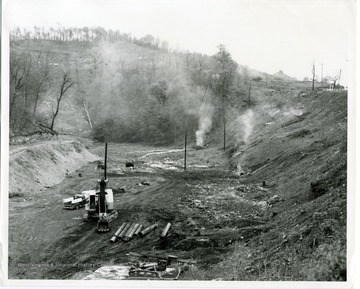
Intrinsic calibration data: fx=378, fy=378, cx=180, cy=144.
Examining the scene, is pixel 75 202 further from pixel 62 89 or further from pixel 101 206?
pixel 62 89

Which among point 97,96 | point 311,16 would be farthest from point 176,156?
point 311,16

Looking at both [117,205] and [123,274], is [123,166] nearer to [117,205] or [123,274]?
[117,205]

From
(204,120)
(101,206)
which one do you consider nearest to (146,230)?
(101,206)

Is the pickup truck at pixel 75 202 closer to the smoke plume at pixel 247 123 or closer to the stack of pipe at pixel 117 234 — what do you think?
the stack of pipe at pixel 117 234

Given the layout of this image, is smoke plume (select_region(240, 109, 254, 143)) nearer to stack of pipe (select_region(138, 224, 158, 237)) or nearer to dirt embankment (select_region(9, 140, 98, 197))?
stack of pipe (select_region(138, 224, 158, 237))

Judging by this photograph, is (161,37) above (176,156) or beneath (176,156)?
above

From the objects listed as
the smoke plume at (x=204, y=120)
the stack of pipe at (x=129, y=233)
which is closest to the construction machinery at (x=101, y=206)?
the stack of pipe at (x=129, y=233)
